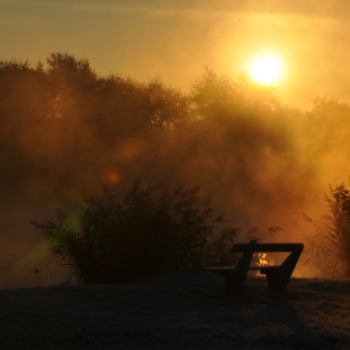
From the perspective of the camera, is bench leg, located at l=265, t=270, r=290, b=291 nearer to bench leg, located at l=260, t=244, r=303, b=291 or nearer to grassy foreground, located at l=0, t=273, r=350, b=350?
bench leg, located at l=260, t=244, r=303, b=291

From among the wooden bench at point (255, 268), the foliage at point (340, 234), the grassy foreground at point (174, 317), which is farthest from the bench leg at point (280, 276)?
the foliage at point (340, 234)

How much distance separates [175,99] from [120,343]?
101 feet

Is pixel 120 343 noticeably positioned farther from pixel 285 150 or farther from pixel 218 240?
pixel 285 150

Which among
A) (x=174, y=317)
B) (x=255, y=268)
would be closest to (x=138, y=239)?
(x=255, y=268)

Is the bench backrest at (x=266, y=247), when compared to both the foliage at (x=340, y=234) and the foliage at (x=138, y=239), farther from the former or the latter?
the foliage at (x=340, y=234)

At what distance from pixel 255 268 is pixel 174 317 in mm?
1952

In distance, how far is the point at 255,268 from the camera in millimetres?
7801

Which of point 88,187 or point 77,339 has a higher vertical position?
point 88,187

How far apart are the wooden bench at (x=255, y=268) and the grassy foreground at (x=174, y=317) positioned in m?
0.16

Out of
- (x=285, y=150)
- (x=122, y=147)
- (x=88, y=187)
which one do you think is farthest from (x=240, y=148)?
(x=88, y=187)

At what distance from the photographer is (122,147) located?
3275 centimetres

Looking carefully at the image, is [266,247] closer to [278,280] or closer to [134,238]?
[278,280]

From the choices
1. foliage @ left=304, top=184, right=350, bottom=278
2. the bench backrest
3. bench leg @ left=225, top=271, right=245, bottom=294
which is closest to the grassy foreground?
bench leg @ left=225, top=271, right=245, bottom=294

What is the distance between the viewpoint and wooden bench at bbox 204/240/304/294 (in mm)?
7453
